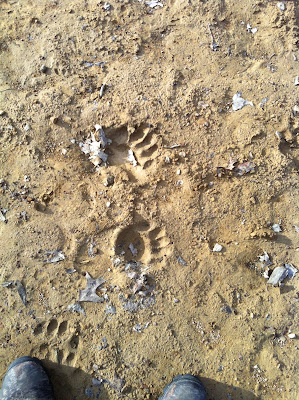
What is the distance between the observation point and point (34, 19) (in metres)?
2.99

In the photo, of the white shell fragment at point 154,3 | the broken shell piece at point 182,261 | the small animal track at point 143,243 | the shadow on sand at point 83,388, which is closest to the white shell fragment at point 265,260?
the broken shell piece at point 182,261

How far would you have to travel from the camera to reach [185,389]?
2.40 meters

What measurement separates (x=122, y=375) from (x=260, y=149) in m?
2.35

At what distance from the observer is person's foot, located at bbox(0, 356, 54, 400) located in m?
2.44

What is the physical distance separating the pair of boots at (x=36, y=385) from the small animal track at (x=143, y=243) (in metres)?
1.03

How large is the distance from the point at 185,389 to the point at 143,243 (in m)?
1.23

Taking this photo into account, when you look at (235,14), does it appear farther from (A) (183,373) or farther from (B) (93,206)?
(A) (183,373)

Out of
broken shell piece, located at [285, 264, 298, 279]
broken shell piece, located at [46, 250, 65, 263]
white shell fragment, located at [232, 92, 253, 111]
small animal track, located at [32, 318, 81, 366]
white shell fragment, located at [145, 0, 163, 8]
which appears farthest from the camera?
white shell fragment, located at [145, 0, 163, 8]

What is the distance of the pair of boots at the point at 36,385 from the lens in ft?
7.94

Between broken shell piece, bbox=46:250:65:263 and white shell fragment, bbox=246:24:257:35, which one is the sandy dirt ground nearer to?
broken shell piece, bbox=46:250:65:263

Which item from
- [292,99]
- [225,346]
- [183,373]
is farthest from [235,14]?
[183,373]

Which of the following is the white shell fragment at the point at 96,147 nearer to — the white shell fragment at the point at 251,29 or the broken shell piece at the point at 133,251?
the broken shell piece at the point at 133,251

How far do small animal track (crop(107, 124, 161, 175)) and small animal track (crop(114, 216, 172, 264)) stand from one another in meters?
0.58

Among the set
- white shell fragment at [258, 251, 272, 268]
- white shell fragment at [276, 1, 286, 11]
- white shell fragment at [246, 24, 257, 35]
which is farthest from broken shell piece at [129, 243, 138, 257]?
white shell fragment at [276, 1, 286, 11]
